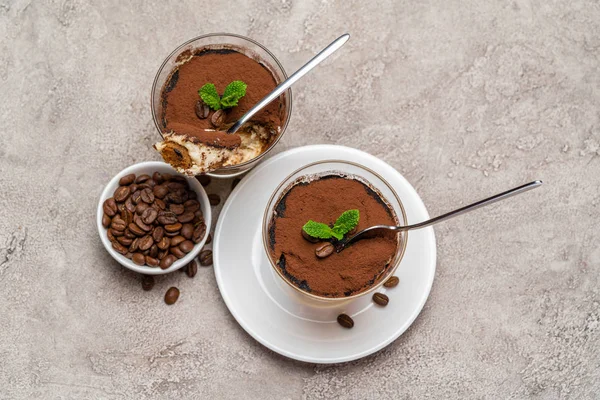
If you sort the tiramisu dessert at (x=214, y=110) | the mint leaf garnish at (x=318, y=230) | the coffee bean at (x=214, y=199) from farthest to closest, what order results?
1. the coffee bean at (x=214, y=199)
2. the tiramisu dessert at (x=214, y=110)
3. the mint leaf garnish at (x=318, y=230)

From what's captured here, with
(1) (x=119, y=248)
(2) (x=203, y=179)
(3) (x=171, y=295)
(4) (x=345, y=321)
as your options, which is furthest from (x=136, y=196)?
(4) (x=345, y=321)

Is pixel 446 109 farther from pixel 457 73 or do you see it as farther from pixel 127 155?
pixel 127 155

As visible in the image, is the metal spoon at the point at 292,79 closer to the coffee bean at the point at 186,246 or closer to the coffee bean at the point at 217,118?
the coffee bean at the point at 217,118

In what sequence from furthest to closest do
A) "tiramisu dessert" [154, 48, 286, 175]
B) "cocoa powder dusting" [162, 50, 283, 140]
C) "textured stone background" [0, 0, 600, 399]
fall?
"textured stone background" [0, 0, 600, 399], "cocoa powder dusting" [162, 50, 283, 140], "tiramisu dessert" [154, 48, 286, 175]

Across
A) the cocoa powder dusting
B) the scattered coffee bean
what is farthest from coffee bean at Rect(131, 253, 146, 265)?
the scattered coffee bean

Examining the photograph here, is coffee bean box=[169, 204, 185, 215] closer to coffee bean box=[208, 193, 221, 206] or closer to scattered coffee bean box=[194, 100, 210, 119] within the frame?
coffee bean box=[208, 193, 221, 206]

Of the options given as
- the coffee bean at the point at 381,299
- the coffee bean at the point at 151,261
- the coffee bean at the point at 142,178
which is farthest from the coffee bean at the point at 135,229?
the coffee bean at the point at 381,299

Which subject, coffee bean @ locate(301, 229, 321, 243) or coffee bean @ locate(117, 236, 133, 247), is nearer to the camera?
coffee bean @ locate(301, 229, 321, 243)
